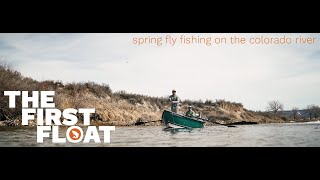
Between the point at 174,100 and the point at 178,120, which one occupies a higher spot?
the point at 174,100

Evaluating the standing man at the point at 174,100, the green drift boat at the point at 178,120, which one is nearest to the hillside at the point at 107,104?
→ the green drift boat at the point at 178,120

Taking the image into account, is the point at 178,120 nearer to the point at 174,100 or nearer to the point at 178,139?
the point at 174,100

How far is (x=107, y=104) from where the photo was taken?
22266 mm

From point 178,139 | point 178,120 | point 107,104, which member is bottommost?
point 178,139

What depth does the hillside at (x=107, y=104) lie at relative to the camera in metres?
17.3

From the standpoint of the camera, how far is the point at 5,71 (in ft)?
57.4

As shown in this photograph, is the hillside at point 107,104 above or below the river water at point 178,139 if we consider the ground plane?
above

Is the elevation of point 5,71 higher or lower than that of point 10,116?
higher

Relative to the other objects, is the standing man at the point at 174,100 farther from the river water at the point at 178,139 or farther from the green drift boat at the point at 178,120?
the river water at the point at 178,139

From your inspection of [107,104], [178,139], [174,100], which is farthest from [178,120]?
[107,104]

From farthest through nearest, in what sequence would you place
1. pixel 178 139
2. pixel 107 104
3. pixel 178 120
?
pixel 107 104
pixel 178 120
pixel 178 139
